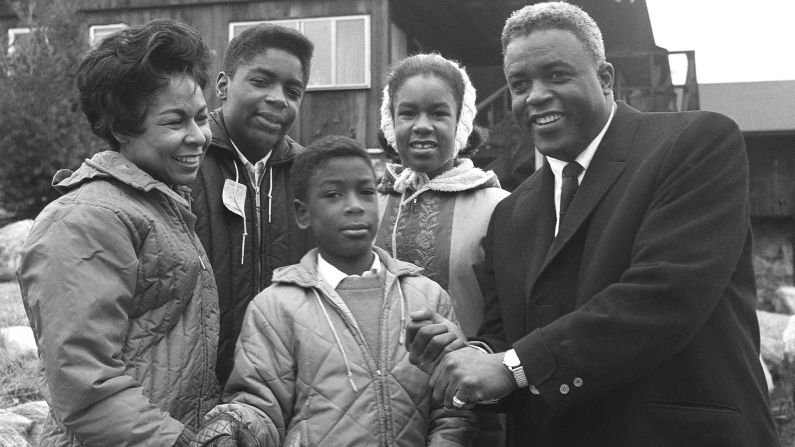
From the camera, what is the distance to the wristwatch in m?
2.83

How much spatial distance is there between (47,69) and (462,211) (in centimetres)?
1119

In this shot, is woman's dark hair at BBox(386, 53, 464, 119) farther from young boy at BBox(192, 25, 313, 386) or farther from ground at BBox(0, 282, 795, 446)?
ground at BBox(0, 282, 795, 446)

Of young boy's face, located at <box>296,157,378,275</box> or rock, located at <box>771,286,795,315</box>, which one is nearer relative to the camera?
young boy's face, located at <box>296,157,378,275</box>

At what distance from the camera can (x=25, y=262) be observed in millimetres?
2650

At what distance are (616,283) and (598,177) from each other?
1.39 feet

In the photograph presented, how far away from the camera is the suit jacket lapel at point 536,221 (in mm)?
3139

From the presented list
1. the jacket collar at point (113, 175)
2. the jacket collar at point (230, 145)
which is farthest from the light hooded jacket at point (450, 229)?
the jacket collar at point (113, 175)

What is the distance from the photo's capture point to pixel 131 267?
2.74 m

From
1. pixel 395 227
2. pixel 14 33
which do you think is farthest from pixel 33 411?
pixel 14 33

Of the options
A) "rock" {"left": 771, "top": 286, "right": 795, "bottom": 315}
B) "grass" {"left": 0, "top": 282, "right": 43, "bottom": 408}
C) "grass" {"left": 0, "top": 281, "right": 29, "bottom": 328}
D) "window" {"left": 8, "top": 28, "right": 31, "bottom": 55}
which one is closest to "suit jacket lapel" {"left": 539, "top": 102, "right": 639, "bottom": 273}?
"grass" {"left": 0, "top": 282, "right": 43, "bottom": 408}

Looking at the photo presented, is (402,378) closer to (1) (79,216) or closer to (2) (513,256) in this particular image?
(2) (513,256)

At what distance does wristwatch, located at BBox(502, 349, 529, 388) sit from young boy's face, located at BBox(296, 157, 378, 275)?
0.76 meters

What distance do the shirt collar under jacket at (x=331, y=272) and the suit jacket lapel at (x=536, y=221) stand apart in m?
0.55

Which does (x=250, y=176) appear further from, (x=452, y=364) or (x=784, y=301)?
(x=784, y=301)
